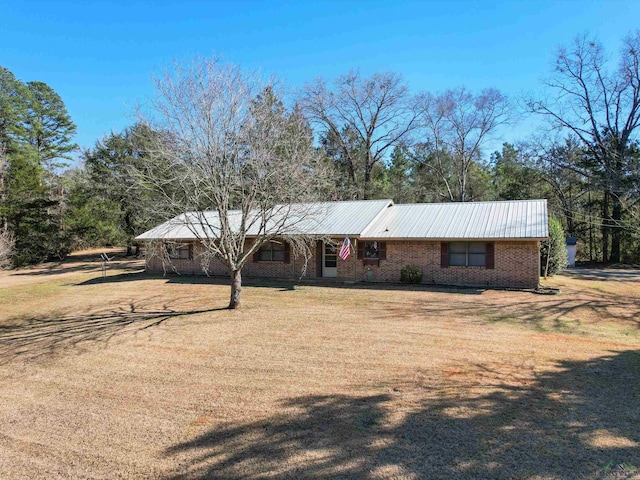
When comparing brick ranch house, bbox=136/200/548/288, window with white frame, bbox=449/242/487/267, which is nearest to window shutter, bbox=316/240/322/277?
brick ranch house, bbox=136/200/548/288

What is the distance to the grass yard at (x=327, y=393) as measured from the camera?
3.98m

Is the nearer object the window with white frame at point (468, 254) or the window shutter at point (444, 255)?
the window with white frame at point (468, 254)

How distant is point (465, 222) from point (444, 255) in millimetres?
→ 1877

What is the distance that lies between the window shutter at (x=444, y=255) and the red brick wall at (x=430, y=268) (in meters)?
0.12

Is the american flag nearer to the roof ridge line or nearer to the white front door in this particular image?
the roof ridge line

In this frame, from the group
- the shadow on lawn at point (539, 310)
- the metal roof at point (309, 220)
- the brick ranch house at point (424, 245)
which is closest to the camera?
the shadow on lawn at point (539, 310)

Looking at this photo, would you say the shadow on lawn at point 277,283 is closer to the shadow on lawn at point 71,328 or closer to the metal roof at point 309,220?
the metal roof at point 309,220

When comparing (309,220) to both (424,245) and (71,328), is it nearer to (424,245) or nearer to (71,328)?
(424,245)

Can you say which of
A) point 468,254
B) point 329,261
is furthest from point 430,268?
point 329,261

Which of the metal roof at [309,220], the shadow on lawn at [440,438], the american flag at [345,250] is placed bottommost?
the shadow on lawn at [440,438]

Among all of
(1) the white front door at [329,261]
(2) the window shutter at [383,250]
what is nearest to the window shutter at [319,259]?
(1) the white front door at [329,261]

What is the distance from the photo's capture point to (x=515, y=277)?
15.0 m

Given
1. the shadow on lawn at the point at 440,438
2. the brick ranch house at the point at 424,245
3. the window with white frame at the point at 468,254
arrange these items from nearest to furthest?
1. the shadow on lawn at the point at 440,438
2. the brick ranch house at the point at 424,245
3. the window with white frame at the point at 468,254

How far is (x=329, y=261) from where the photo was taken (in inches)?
723
